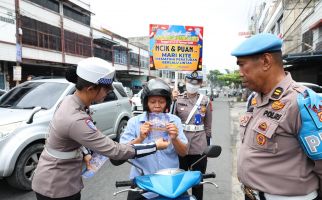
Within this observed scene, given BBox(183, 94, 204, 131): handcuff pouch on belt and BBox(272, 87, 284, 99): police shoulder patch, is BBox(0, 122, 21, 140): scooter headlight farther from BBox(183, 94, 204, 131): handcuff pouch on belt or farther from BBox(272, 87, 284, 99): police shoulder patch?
BBox(272, 87, 284, 99): police shoulder patch

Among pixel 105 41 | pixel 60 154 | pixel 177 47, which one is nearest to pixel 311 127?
pixel 60 154

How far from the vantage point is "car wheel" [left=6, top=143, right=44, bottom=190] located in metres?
4.00

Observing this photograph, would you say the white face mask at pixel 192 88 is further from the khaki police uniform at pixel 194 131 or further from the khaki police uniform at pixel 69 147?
the khaki police uniform at pixel 69 147

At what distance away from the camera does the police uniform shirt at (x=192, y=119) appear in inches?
134

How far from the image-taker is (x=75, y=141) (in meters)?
2.06

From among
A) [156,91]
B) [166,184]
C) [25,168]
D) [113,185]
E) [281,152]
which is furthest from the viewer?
[113,185]

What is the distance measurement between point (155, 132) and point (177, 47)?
365 cm

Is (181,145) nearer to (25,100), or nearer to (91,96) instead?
(91,96)

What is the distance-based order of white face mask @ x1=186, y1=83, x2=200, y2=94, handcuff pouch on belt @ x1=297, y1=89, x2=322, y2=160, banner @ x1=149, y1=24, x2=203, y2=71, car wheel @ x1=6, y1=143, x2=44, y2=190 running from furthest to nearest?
banner @ x1=149, y1=24, x2=203, y2=71
car wheel @ x1=6, y1=143, x2=44, y2=190
white face mask @ x1=186, y1=83, x2=200, y2=94
handcuff pouch on belt @ x1=297, y1=89, x2=322, y2=160

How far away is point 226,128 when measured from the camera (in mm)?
11078

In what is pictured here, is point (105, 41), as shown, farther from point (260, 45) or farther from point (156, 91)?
point (260, 45)

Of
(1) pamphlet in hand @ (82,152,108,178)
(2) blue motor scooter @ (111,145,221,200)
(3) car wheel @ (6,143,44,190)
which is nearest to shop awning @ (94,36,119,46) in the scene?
(3) car wheel @ (6,143,44,190)

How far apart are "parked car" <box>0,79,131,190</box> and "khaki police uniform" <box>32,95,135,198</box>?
1713mm

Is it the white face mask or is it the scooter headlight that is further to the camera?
the scooter headlight
